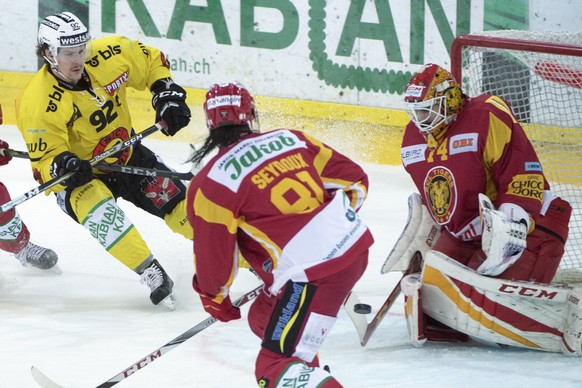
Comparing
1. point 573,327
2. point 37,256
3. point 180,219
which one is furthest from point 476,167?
point 37,256

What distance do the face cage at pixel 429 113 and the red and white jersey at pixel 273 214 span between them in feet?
2.91

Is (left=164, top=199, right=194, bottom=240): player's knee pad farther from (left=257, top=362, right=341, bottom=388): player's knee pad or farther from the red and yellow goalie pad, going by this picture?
(left=257, top=362, right=341, bottom=388): player's knee pad

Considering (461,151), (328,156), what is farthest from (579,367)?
(328,156)

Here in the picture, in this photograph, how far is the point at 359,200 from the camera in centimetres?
268

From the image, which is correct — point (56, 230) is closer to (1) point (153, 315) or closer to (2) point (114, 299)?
(2) point (114, 299)

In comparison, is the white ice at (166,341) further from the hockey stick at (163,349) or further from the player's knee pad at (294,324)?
the player's knee pad at (294,324)

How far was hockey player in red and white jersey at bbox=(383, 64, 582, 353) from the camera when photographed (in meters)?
3.21

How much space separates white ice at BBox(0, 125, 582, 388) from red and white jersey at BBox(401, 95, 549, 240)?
426mm

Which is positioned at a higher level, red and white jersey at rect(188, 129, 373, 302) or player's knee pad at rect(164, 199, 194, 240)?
red and white jersey at rect(188, 129, 373, 302)

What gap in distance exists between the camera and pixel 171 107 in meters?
4.09

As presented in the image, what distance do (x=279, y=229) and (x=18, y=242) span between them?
222cm

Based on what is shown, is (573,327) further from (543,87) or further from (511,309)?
(543,87)

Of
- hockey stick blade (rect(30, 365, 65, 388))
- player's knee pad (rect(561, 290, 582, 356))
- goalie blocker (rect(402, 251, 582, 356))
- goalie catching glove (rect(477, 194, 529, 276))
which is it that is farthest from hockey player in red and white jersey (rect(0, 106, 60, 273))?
player's knee pad (rect(561, 290, 582, 356))

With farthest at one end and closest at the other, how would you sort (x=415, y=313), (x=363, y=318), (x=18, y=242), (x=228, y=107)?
→ (x=18, y=242), (x=363, y=318), (x=415, y=313), (x=228, y=107)
